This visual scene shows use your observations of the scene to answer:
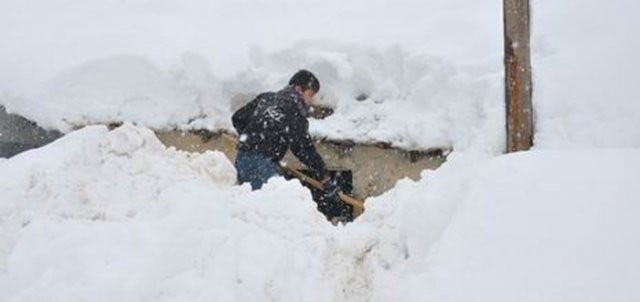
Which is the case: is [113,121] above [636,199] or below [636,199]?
below

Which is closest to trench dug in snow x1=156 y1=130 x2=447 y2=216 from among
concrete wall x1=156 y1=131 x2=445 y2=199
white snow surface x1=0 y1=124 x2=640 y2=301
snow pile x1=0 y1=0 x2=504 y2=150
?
concrete wall x1=156 y1=131 x2=445 y2=199

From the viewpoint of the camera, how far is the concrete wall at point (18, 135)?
25.9 ft

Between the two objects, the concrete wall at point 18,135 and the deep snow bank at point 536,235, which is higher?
the deep snow bank at point 536,235

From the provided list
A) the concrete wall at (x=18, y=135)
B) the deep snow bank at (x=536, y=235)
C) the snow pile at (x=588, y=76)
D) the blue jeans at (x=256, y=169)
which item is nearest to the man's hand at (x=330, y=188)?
the blue jeans at (x=256, y=169)

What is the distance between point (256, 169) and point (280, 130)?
0.35 meters

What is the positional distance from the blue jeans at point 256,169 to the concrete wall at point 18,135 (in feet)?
9.79

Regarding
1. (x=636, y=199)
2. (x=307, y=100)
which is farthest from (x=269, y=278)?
(x=307, y=100)

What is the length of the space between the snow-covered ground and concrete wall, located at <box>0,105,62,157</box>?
153mm

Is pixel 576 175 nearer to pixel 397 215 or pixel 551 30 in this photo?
pixel 397 215

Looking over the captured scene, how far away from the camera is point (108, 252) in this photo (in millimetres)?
3570

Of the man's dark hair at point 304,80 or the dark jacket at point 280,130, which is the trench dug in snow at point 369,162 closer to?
the dark jacket at point 280,130

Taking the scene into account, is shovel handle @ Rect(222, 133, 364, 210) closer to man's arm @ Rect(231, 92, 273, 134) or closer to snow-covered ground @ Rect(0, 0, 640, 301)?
snow-covered ground @ Rect(0, 0, 640, 301)

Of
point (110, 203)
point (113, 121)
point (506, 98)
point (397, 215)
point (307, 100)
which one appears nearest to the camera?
point (397, 215)

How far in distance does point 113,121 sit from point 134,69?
2.32 feet
